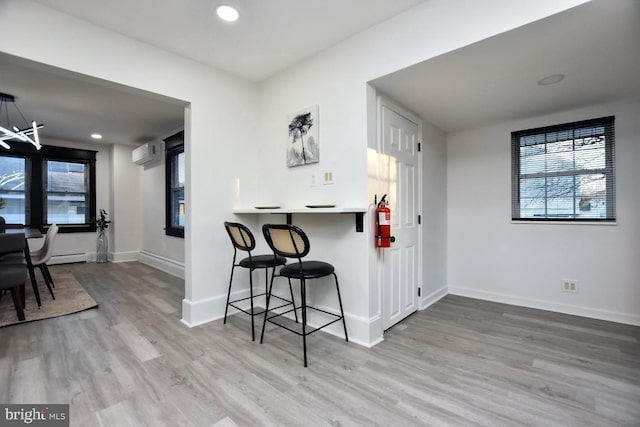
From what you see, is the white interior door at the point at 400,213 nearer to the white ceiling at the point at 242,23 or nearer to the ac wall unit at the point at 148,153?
the white ceiling at the point at 242,23

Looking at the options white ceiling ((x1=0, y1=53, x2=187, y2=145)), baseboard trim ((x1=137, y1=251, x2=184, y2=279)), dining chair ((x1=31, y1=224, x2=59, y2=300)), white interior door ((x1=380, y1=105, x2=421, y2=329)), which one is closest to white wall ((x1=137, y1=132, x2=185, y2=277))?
baseboard trim ((x1=137, y1=251, x2=184, y2=279))

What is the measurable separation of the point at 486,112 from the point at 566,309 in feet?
7.30

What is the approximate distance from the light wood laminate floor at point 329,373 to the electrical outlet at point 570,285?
1.05 ft

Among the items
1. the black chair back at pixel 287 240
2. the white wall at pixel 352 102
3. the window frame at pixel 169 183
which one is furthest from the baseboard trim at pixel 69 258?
the black chair back at pixel 287 240

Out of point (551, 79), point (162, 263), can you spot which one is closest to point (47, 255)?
point (162, 263)

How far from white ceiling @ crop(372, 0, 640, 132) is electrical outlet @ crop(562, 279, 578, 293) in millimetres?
1791

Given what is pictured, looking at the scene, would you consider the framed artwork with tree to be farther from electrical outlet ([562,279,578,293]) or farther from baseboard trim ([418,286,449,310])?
electrical outlet ([562,279,578,293])

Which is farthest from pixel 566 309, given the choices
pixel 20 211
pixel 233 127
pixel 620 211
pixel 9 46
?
pixel 20 211

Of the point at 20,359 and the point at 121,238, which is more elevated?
the point at 121,238

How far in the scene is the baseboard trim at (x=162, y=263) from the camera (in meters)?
4.74

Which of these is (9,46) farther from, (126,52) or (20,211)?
(20,211)

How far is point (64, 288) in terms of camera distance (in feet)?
13.0

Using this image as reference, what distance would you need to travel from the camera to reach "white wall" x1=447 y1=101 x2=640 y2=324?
2.78m

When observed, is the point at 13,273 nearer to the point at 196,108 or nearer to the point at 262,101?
the point at 196,108
